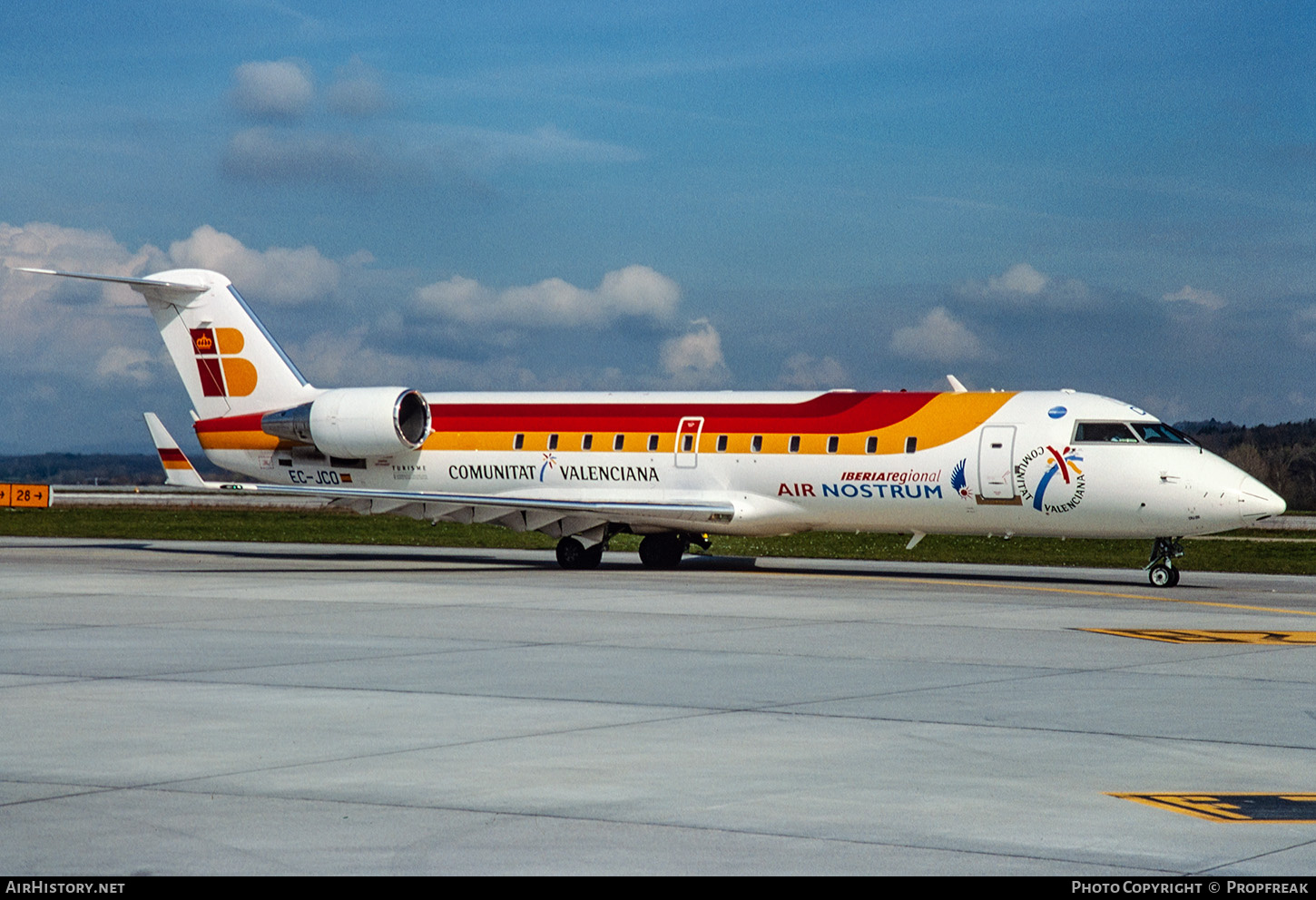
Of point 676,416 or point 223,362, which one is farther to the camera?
point 223,362

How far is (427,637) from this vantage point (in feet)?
55.7

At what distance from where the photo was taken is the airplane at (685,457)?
2633cm

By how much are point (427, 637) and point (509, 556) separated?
19.6m

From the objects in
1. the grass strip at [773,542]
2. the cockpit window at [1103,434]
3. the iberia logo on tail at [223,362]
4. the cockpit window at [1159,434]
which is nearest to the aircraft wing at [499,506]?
the iberia logo on tail at [223,362]

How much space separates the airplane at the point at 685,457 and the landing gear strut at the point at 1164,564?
37 millimetres

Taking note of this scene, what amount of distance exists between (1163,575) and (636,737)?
18.6m

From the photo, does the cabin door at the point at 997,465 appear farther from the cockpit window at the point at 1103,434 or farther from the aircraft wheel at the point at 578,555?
the aircraft wheel at the point at 578,555

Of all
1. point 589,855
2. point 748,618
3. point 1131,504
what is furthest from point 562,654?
point 1131,504

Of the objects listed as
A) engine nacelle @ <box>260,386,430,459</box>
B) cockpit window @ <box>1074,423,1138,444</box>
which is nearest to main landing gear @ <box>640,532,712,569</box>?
engine nacelle @ <box>260,386,430,459</box>

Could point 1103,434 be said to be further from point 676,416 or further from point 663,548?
point 663,548

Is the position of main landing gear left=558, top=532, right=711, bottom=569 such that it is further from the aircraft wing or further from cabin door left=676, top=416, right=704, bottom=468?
cabin door left=676, top=416, right=704, bottom=468

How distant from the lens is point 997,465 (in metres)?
26.8

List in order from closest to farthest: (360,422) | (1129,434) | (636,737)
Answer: (636,737) → (1129,434) → (360,422)

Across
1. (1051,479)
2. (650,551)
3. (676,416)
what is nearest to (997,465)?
(1051,479)
